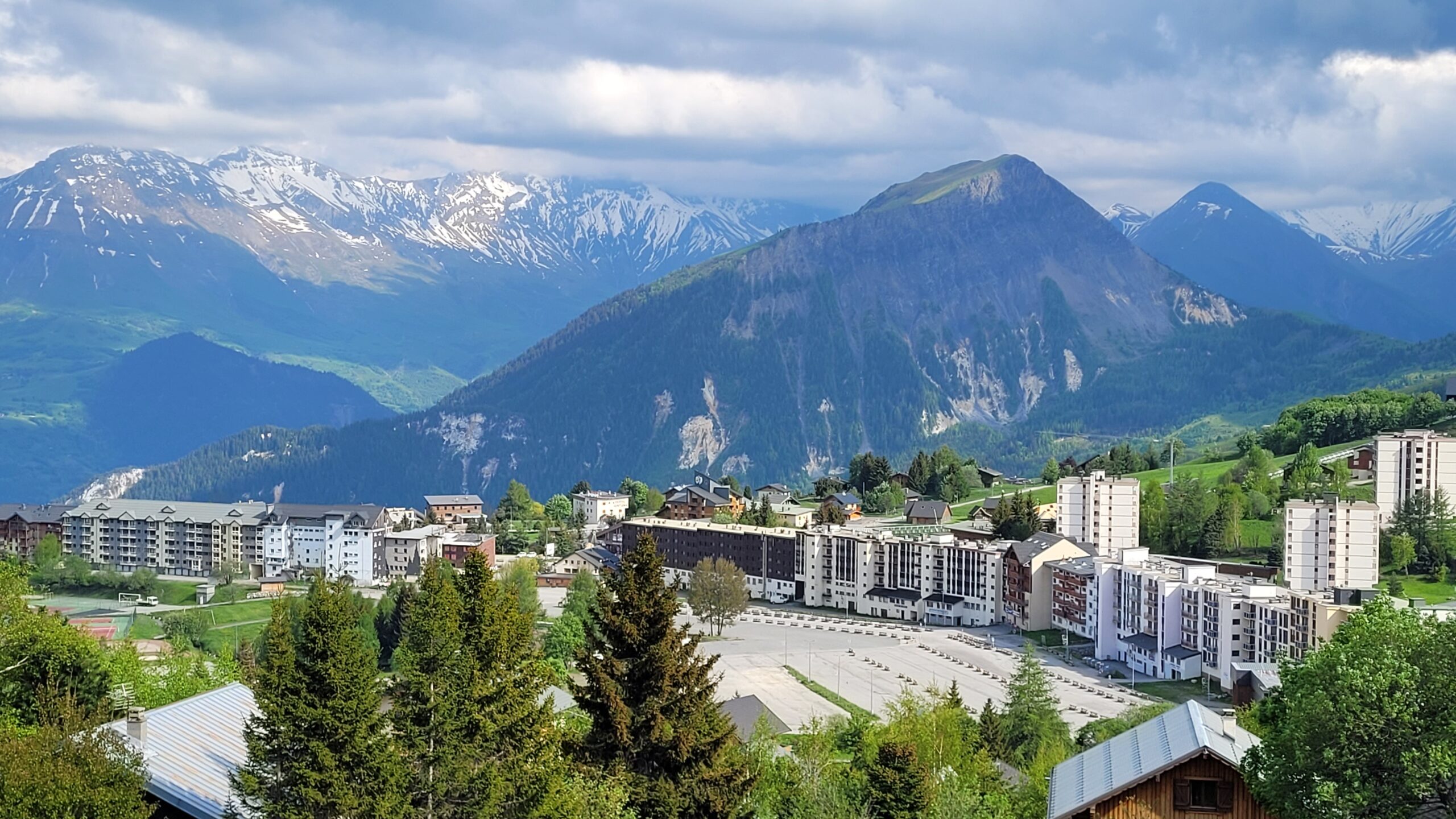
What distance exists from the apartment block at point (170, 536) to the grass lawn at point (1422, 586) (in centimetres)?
9640

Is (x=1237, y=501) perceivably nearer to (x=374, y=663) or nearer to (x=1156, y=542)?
(x=1156, y=542)

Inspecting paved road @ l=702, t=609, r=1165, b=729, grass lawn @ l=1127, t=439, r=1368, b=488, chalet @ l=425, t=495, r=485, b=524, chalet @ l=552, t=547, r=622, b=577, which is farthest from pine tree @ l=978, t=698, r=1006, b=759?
chalet @ l=425, t=495, r=485, b=524

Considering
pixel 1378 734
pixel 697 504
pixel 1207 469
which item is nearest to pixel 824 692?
pixel 1378 734

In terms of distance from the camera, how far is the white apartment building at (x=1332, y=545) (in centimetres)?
10831

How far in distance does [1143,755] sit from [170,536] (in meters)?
153

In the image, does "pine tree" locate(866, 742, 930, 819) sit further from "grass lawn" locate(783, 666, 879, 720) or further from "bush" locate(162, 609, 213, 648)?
"bush" locate(162, 609, 213, 648)

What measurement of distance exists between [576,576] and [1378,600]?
108713mm

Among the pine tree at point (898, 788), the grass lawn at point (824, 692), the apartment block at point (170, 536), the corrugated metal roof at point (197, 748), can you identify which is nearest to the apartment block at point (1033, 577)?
the grass lawn at point (824, 692)

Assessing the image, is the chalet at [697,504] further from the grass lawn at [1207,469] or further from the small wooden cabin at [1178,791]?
the small wooden cabin at [1178,791]

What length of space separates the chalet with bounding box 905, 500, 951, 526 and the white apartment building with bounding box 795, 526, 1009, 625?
59.1ft

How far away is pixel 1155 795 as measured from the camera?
92.8 feet

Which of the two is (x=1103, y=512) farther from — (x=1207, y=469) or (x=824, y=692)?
(x=1207, y=469)

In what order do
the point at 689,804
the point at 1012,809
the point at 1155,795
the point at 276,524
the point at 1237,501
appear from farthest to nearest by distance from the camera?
the point at 276,524, the point at 1237,501, the point at 1012,809, the point at 689,804, the point at 1155,795

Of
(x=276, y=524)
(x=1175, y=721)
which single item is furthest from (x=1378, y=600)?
(x=276, y=524)
